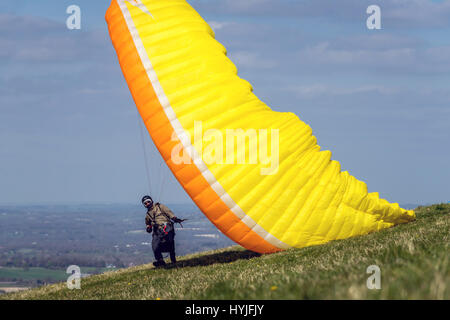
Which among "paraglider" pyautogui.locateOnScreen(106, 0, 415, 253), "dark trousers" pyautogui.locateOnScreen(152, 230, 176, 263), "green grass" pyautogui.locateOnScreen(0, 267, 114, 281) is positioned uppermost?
"paraglider" pyautogui.locateOnScreen(106, 0, 415, 253)

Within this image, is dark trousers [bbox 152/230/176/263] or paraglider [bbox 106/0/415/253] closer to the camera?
paraglider [bbox 106/0/415/253]

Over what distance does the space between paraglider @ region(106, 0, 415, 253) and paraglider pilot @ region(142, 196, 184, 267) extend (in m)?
2.15

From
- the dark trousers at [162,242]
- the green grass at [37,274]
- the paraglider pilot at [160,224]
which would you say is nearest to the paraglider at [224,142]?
the paraglider pilot at [160,224]

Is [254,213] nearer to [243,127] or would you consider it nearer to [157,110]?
[243,127]

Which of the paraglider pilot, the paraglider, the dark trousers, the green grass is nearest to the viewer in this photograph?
the paraglider

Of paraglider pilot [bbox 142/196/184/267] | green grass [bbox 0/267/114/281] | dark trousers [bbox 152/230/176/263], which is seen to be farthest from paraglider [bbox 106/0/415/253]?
green grass [bbox 0/267/114/281]

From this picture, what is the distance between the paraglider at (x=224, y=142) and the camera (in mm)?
12992

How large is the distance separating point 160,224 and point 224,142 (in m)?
3.61

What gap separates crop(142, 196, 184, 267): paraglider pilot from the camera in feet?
49.8

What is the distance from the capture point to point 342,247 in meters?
11.7

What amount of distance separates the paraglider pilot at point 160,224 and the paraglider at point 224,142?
2.15 metres

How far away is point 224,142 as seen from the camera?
13.0 metres

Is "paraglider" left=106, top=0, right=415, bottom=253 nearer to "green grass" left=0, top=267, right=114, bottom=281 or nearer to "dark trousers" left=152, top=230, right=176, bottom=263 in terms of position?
"dark trousers" left=152, top=230, right=176, bottom=263

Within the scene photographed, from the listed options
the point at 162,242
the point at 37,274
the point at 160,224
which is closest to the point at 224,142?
the point at 160,224
